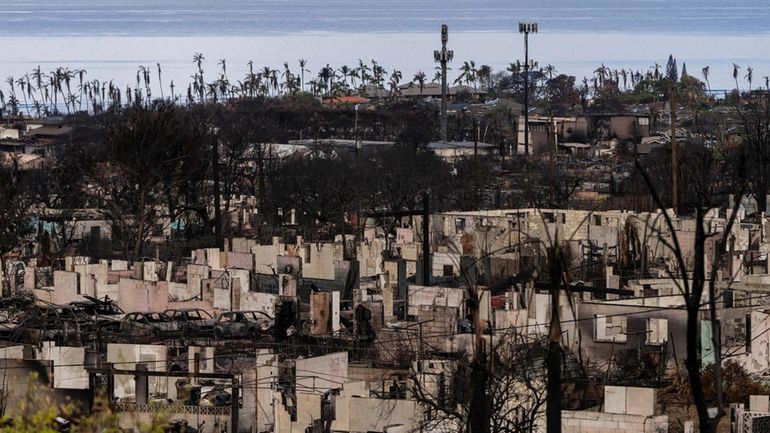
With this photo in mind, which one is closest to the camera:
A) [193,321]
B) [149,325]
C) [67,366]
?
[67,366]

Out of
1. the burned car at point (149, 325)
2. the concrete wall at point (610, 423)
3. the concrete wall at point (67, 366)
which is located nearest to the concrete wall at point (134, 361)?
the concrete wall at point (67, 366)

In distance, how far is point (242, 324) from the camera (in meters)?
23.3

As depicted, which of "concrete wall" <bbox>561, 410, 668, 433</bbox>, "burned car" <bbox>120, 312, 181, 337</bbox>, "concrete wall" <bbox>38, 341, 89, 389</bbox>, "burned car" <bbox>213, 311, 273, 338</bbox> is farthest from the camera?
"burned car" <bbox>213, 311, 273, 338</bbox>

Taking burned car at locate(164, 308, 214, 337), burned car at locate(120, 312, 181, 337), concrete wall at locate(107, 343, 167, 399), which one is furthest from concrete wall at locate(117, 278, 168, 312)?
concrete wall at locate(107, 343, 167, 399)

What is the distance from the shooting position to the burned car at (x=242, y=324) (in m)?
22.9

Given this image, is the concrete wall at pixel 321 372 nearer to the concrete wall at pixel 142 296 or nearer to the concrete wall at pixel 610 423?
the concrete wall at pixel 610 423

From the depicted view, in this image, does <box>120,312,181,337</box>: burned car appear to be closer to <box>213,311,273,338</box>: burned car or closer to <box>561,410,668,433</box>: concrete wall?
<box>213,311,273,338</box>: burned car

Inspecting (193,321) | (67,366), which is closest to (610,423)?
(67,366)

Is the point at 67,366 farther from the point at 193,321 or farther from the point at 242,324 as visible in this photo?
the point at 193,321

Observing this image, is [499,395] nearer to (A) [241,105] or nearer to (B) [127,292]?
(B) [127,292]

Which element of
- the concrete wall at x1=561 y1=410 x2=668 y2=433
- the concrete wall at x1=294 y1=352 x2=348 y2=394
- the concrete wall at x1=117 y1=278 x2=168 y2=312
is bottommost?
the concrete wall at x1=561 y1=410 x2=668 y2=433

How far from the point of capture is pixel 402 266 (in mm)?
26750

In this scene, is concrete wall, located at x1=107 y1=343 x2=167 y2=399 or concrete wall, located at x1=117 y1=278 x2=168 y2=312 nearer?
concrete wall, located at x1=107 y1=343 x2=167 y2=399

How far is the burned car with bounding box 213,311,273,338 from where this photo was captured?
2286cm
